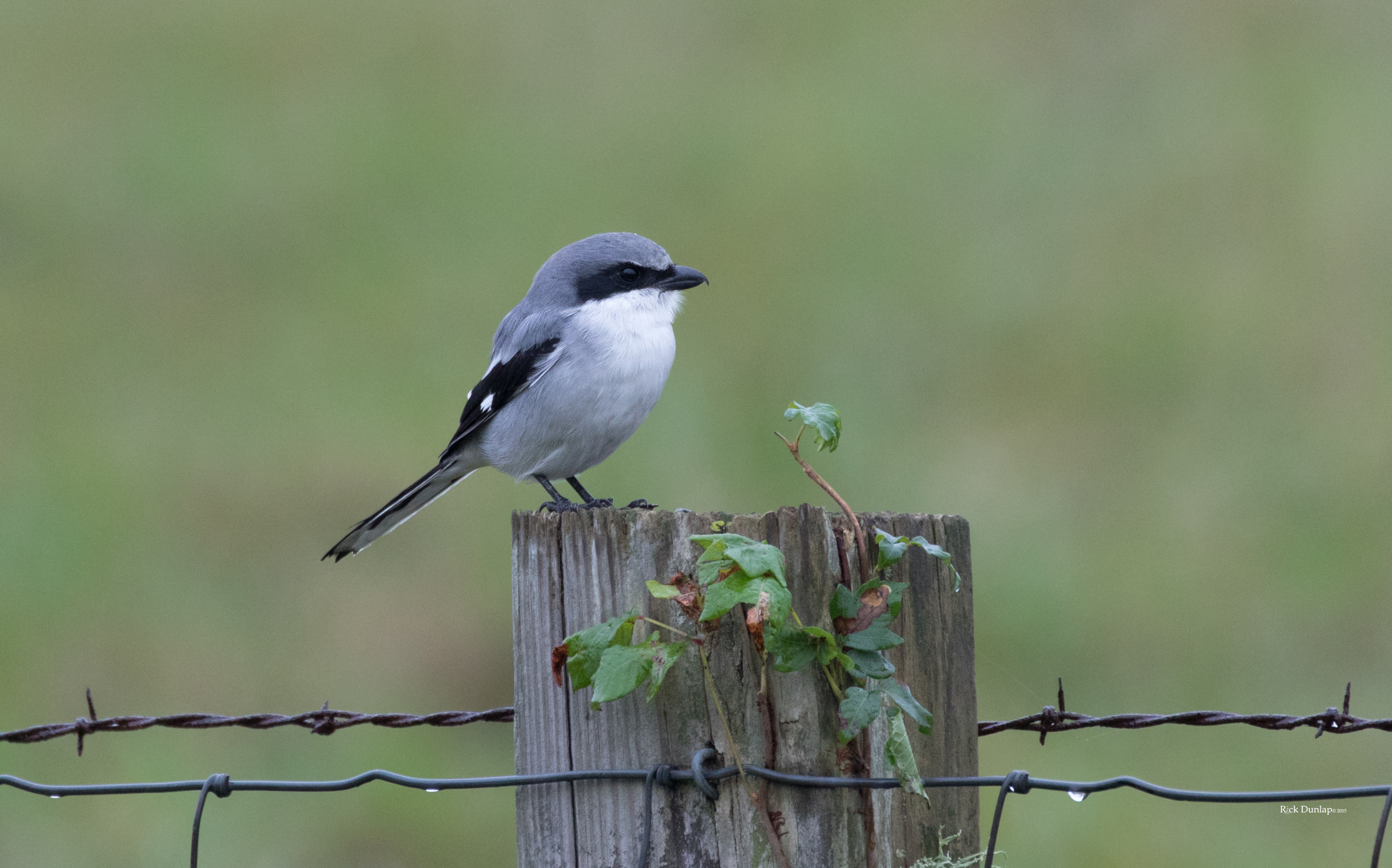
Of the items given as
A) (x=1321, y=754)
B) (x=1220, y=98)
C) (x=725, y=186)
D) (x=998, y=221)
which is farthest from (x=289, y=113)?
(x=1321, y=754)

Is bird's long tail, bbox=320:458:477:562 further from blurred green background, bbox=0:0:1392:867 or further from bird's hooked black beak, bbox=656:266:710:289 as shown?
blurred green background, bbox=0:0:1392:867

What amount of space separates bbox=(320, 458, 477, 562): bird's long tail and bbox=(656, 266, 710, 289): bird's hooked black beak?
110cm

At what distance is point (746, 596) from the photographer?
2.12m

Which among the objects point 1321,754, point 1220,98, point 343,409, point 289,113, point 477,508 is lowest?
point 1321,754

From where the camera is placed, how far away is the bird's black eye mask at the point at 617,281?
5.00m

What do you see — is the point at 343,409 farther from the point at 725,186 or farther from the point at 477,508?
the point at 725,186

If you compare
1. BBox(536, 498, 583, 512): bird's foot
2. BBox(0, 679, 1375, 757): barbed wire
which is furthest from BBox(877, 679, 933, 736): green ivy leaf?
BBox(536, 498, 583, 512): bird's foot

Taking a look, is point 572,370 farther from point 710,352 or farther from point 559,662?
point 710,352

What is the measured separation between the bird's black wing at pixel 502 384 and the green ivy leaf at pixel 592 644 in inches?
103

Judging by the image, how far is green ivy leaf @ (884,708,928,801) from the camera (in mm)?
2246

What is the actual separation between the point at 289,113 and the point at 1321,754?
48.8 ft

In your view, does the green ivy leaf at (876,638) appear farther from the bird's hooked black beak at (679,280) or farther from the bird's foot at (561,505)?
the bird's hooked black beak at (679,280)

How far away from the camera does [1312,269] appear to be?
1290 cm

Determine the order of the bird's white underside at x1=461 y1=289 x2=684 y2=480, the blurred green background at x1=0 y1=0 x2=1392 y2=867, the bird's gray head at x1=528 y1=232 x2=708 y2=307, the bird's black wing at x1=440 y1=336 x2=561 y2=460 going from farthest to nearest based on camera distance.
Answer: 1. the blurred green background at x1=0 y1=0 x2=1392 y2=867
2. the bird's gray head at x1=528 y1=232 x2=708 y2=307
3. the bird's black wing at x1=440 y1=336 x2=561 y2=460
4. the bird's white underside at x1=461 y1=289 x2=684 y2=480
